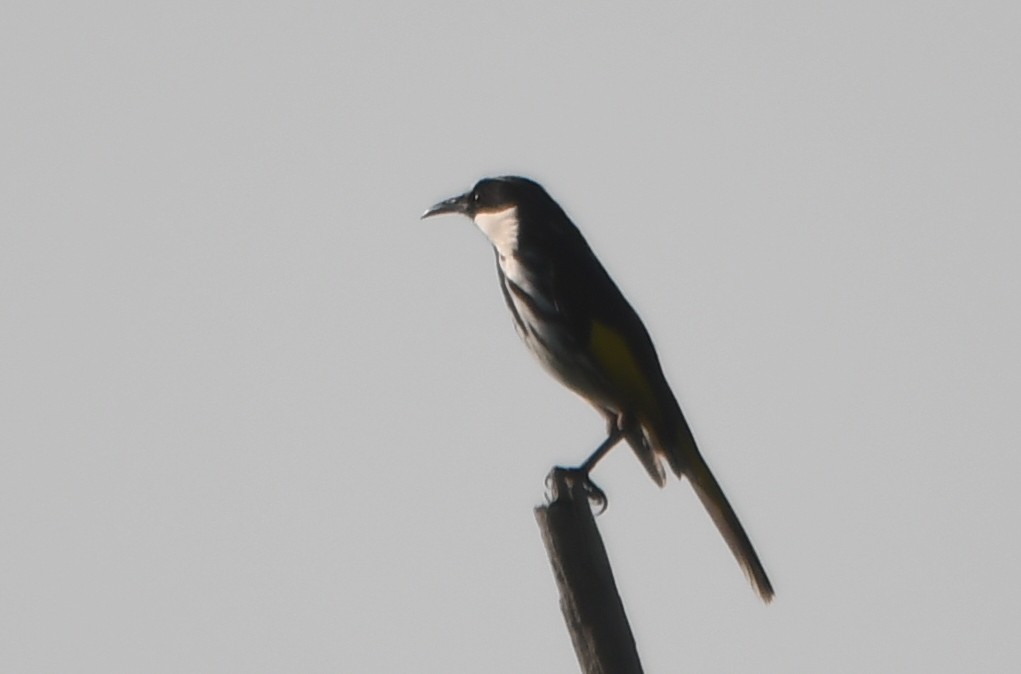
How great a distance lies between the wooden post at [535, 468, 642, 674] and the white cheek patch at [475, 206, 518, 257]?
2.17 meters

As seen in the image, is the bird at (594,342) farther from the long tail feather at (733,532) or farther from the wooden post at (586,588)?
the wooden post at (586,588)

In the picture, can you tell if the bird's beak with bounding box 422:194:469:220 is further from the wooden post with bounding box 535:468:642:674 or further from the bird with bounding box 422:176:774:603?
the wooden post with bounding box 535:468:642:674

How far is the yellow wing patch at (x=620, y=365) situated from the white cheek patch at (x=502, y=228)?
592 millimetres

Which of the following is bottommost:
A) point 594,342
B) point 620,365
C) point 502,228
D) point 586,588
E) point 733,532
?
point 586,588

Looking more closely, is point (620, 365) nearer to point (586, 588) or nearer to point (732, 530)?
point (732, 530)

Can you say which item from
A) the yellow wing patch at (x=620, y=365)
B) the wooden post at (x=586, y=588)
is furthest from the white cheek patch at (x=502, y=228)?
the wooden post at (x=586, y=588)

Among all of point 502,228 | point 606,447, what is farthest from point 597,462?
point 502,228

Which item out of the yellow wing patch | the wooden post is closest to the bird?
the yellow wing patch

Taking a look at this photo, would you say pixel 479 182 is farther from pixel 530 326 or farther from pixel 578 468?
pixel 578 468

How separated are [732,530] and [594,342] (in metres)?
1.04

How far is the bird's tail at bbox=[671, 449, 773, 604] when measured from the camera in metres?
6.34

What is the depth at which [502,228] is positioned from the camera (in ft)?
24.5

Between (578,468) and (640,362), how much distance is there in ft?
1.92

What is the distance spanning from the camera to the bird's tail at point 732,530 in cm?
634
